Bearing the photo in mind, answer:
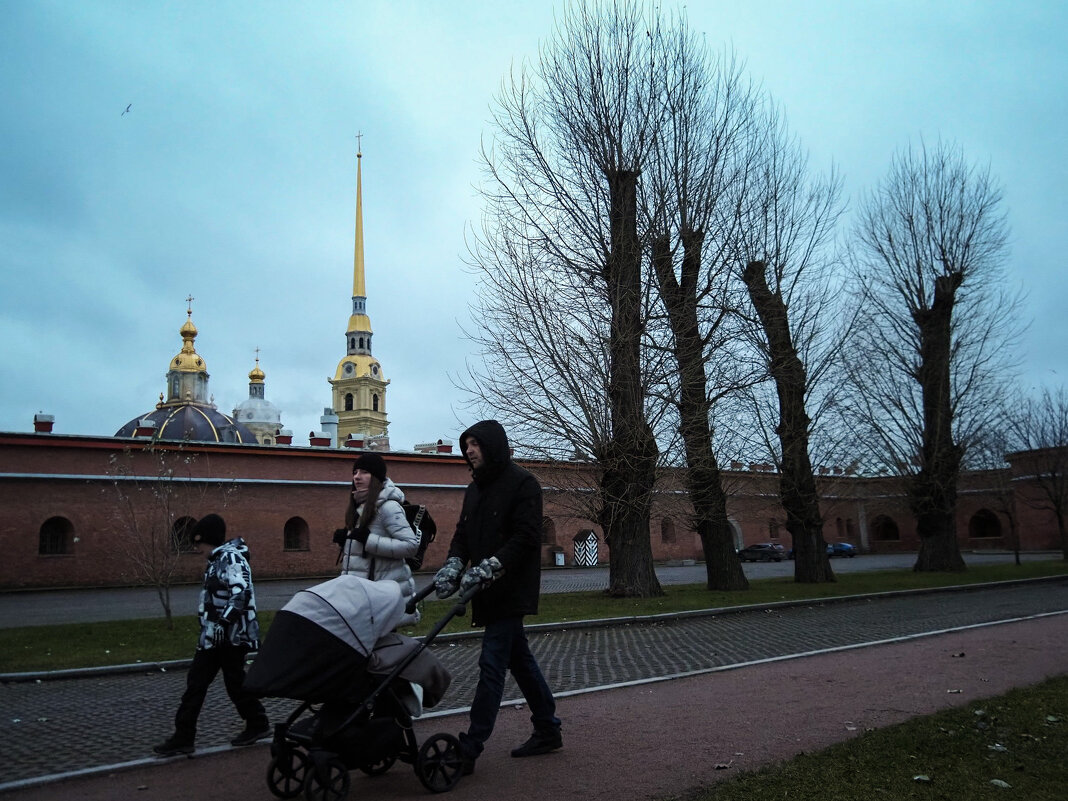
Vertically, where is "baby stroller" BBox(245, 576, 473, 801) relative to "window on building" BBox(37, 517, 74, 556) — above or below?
below

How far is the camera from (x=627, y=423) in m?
17.8

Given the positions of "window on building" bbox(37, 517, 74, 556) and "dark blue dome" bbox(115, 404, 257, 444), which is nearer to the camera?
"window on building" bbox(37, 517, 74, 556)

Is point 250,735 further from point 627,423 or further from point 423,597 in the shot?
point 627,423

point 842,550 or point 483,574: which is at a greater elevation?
point 483,574

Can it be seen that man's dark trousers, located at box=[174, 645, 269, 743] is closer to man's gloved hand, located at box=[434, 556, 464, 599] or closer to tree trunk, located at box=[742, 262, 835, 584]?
man's gloved hand, located at box=[434, 556, 464, 599]

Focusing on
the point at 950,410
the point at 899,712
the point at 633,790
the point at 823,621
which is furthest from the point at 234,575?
the point at 950,410

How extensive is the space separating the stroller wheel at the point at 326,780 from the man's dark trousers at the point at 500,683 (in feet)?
2.61

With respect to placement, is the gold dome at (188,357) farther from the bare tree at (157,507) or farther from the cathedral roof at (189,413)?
the bare tree at (157,507)

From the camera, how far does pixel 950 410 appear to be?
2727 centimetres

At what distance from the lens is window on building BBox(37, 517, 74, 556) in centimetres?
3042

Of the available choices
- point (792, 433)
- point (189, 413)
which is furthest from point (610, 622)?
point (189, 413)

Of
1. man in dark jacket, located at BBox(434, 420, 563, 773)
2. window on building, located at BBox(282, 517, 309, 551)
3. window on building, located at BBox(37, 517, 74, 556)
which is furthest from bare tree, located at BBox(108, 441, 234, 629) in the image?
man in dark jacket, located at BBox(434, 420, 563, 773)

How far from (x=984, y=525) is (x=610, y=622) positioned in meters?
50.2

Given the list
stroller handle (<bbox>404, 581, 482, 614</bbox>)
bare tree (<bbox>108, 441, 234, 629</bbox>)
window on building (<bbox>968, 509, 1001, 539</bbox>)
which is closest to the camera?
stroller handle (<bbox>404, 581, 482, 614</bbox>)
